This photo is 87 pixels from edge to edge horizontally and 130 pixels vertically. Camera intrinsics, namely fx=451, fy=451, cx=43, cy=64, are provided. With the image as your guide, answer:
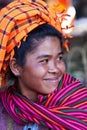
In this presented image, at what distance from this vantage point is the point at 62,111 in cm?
240

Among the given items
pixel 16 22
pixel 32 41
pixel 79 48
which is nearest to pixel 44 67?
pixel 32 41

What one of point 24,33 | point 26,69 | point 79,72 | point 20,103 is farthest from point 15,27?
point 79,72

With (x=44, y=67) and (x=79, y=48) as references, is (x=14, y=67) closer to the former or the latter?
(x=44, y=67)

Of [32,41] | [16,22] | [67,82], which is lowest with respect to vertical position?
[67,82]

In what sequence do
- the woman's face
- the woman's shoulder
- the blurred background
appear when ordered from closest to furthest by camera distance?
1. the woman's face
2. the woman's shoulder
3. the blurred background

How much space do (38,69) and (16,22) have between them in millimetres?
277

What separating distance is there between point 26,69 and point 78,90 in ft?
1.03

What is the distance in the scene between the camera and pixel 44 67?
2367mm

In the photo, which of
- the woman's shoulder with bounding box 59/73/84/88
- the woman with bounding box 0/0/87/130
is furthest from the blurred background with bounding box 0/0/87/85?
the woman with bounding box 0/0/87/130

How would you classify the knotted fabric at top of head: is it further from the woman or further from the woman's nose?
the woman's nose

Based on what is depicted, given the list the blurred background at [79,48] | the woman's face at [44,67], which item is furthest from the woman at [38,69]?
the blurred background at [79,48]

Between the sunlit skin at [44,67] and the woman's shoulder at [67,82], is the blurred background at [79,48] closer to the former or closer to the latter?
the woman's shoulder at [67,82]

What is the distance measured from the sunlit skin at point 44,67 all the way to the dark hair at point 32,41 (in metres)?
0.02

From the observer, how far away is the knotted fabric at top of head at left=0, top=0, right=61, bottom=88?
238 cm
